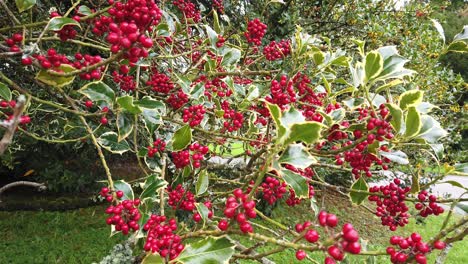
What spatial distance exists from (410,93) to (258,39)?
1.24 metres

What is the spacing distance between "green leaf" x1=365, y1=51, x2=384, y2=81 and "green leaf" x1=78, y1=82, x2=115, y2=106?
36.6 inches

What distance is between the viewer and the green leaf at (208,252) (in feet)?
2.97

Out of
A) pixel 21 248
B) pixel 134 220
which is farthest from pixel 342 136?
pixel 21 248

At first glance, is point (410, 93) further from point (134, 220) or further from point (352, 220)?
point (352, 220)

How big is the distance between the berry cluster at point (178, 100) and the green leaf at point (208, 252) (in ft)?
3.36

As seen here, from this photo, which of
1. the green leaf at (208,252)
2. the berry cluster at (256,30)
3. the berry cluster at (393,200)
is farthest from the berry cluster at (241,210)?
the berry cluster at (256,30)

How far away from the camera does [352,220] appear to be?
7.00 m

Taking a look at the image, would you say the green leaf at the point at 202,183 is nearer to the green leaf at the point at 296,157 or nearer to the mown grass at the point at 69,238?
the green leaf at the point at 296,157

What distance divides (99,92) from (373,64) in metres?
0.99

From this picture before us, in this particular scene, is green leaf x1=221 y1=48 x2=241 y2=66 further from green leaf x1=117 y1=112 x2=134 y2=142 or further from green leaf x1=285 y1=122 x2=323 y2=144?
green leaf x1=285 y1=122 x2=323 y2=144

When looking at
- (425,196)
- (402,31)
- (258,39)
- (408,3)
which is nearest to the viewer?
(425,196)

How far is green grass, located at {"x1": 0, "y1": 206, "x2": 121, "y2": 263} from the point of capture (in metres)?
4.08

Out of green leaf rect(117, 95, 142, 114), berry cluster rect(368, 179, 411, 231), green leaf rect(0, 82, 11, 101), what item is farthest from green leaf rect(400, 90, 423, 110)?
green leaf rect(0, 82, 11, 101)

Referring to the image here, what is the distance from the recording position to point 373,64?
1.18m
